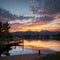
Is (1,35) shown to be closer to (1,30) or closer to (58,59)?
(1,30)

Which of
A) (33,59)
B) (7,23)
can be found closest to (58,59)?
(33,59)

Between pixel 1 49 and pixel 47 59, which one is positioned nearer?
pixel 47 59

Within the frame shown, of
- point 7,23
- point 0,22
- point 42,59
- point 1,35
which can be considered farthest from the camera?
point 7,23

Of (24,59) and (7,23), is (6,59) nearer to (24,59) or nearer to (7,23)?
(24,59)

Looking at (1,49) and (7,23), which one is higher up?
(7,23)

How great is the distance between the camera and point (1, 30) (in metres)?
41.0

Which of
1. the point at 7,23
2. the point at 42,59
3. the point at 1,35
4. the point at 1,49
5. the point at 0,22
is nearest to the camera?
the point at 42,59

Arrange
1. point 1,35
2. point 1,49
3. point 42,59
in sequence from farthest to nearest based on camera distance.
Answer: point 1,35 < point 1,49 < point 42,59

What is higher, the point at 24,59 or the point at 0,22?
the point at 0,22

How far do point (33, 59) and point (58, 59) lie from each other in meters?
1.62

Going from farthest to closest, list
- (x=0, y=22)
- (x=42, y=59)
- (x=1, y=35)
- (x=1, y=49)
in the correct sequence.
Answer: (x=0, y=22) → (x=1, y=35) → (x=1, y=49) → (x=42, y=59)

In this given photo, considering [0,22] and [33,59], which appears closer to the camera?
[33,59]

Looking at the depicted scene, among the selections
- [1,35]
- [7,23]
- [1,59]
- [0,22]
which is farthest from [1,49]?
[7,23]

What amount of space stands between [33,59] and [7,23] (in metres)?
34.2
